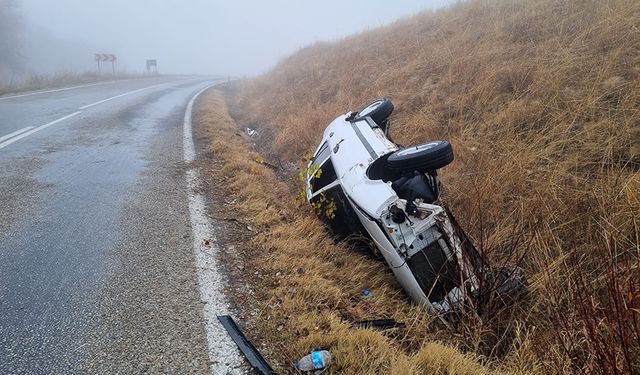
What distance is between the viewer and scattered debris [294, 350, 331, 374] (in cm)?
216

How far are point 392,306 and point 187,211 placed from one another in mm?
2295

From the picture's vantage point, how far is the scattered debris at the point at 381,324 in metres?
2.68

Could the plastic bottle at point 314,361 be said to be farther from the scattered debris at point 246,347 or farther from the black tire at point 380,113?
the black tire at point 380,113

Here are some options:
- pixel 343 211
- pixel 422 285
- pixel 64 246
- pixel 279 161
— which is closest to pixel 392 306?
pixel 422 285

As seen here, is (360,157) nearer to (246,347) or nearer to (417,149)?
(417,149)

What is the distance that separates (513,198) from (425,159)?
144 cm

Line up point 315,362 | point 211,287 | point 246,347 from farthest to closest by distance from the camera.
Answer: point 211,287
point 246,347
point 315,362

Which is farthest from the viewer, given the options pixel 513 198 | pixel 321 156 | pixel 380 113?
pixel 380 113

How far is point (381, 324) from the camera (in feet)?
8.96

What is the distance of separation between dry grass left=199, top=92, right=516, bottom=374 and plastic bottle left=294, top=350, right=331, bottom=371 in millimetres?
48

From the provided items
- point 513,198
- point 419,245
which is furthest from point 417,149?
point 513,198

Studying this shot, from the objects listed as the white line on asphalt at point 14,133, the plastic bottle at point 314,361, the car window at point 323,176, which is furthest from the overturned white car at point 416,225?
the white line on asphalt at point 14,133

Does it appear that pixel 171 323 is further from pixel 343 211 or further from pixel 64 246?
pixel 343 211

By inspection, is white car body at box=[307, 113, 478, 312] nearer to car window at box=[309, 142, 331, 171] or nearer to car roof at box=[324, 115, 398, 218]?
car roof at box=[324, 115, 398, 218]
